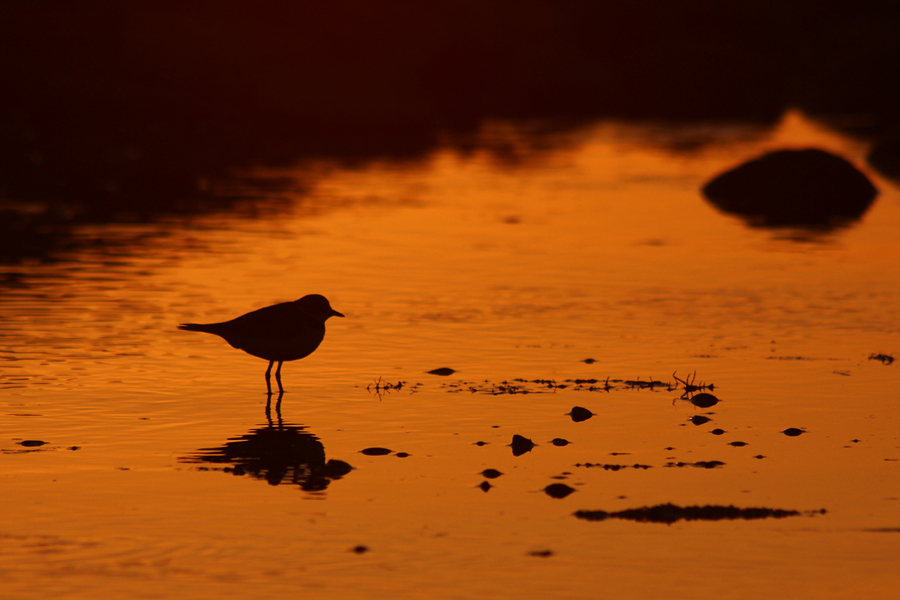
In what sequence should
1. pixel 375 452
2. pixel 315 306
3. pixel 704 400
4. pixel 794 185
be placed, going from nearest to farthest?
pixel 375 452
pixel 704 400
pixel 315 306
pixel 794 185

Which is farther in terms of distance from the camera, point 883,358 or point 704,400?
point 883,358

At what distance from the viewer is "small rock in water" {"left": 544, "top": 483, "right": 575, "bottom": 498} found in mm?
10344

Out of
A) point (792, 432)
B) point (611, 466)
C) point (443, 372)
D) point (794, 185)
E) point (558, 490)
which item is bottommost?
point (558, 490)

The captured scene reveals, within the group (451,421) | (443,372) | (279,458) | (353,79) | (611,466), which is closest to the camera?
(611,466)

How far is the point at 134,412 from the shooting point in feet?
42.4

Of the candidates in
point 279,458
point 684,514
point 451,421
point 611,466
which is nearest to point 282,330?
Answer: point 451,421

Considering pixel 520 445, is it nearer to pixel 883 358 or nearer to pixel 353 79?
pixel 883 358

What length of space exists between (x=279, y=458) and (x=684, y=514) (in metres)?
3.51

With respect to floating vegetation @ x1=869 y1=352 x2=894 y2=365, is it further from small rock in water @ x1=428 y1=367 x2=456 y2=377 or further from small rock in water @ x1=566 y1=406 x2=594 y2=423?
small rock in water @ x1=428 y1=367 x2=456 y2=377

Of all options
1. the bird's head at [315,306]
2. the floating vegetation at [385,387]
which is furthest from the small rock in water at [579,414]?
the bird's head at [315,306]

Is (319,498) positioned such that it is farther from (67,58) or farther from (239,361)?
(67,58)

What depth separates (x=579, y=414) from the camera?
12789 mm

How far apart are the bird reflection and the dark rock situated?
24.9 meters

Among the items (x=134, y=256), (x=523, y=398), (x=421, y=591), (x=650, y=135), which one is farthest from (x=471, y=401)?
(x=650, y=135)
